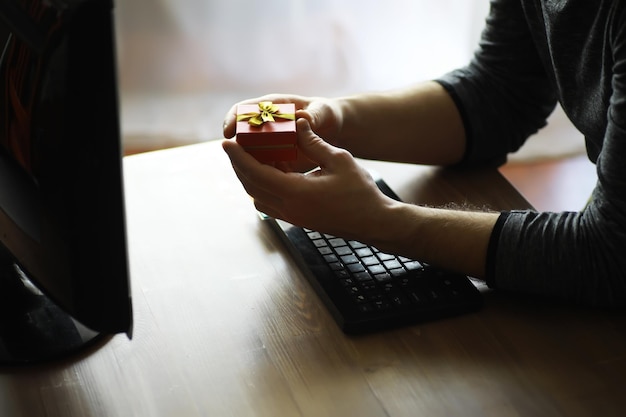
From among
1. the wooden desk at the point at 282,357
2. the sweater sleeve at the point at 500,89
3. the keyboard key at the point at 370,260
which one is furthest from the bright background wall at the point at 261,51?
the keyboard key at the point at 370,260

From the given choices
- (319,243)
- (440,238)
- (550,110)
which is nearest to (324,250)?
(319,243)

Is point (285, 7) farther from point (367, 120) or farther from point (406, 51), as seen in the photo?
point (367, 120)

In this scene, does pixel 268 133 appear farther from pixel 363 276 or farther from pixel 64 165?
pixel 64 165

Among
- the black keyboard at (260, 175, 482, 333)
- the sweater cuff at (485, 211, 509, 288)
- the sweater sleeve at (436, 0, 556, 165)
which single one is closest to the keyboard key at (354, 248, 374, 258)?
the black keyboard at (260, 175, 482, 333)

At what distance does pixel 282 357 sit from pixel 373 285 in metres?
0.16

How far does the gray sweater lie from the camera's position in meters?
1.05

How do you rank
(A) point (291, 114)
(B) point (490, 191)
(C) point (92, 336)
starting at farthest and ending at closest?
1. (B) point (490, 191)
2. (A) point (291, 114)
3. (C) point (92, 336)

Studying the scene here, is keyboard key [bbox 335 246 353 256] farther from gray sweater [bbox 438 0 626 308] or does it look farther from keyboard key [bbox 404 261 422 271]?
gray sweater [bbox 438 0 626 308]

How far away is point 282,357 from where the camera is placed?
972 mm

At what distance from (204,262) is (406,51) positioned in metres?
1.43

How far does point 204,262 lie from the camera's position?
3.68 ft

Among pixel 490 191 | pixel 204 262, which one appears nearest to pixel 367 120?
pixel 490 191

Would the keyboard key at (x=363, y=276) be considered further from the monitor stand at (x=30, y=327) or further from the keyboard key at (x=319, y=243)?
the monitor stand at (x=30, y=327)

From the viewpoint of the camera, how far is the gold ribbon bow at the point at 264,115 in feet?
3.53
